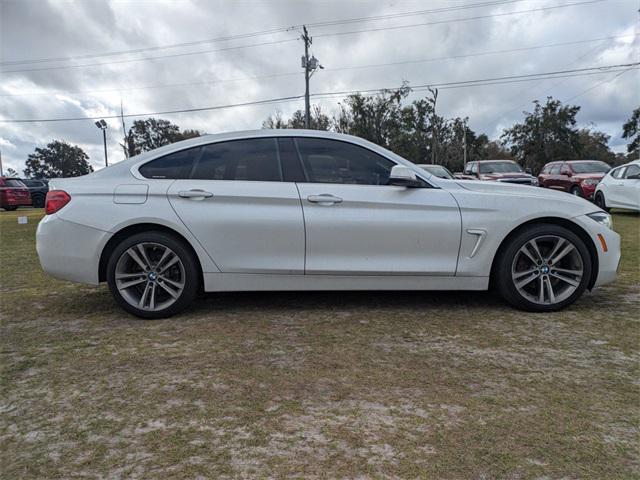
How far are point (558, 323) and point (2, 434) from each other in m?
3.39

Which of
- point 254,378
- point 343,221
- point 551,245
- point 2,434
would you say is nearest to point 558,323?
point 551,245

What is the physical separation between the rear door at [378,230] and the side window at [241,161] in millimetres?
318

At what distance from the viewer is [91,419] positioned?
2062 mm

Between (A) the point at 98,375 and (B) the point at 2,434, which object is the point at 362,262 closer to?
(A) the point at 98,375

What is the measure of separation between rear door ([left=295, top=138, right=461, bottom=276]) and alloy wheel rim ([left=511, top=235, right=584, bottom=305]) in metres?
0.55

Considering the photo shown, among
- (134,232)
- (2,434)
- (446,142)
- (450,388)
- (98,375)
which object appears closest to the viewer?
(2,434)

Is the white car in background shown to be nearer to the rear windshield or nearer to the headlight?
the headlight

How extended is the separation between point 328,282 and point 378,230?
0.56 metres

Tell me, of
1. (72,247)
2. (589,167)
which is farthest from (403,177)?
Answer: (589,167)

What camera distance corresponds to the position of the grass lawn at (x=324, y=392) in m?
1.76

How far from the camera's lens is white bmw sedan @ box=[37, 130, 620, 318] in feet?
11.4

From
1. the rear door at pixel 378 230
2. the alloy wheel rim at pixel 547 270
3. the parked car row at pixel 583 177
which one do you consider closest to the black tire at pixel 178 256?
the rear door at pixel 378 230

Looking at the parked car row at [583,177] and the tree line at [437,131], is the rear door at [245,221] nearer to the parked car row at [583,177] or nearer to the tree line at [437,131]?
the parked car row at [583,177]

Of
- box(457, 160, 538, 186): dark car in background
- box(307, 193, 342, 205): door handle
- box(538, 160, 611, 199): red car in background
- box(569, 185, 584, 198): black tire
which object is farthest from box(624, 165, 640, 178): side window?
box(307, 193, 342, 205): door handle
